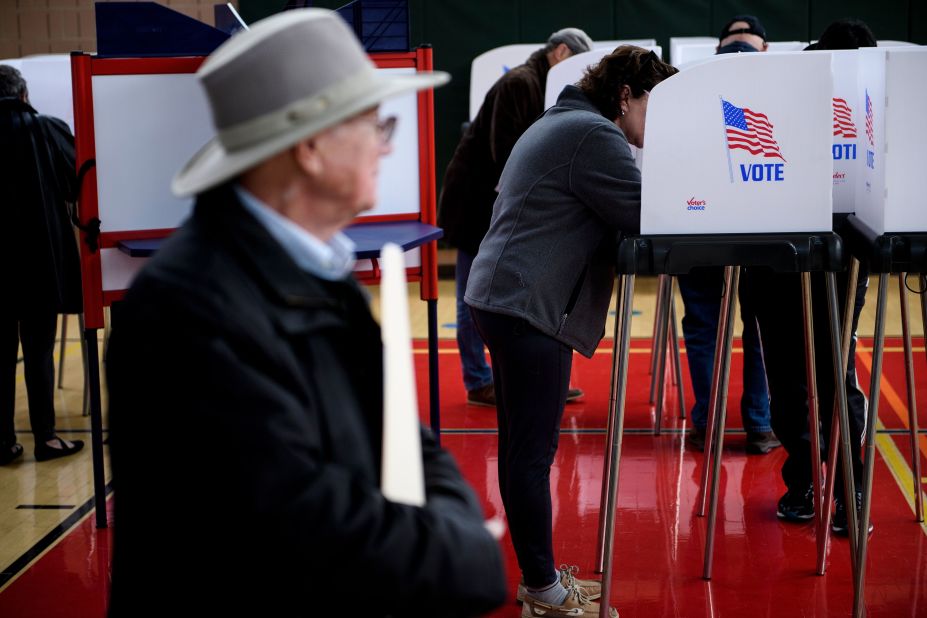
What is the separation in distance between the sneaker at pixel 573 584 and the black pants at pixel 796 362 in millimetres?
887

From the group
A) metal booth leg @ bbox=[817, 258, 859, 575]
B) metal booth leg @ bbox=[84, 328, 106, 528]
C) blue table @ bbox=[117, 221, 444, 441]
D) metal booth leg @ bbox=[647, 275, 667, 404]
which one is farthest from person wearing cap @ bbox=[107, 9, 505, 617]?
metal booth leg @ bbox=[647, 275, 667, 404]

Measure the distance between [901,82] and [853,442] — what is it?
1.25 m

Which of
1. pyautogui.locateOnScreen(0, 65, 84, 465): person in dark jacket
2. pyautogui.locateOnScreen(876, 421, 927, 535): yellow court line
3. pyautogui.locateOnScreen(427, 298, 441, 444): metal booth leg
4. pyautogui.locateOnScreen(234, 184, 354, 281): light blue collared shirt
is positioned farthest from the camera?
pyautogui.locateOnScreen(0, 65, 84, 465): person in dark jacket

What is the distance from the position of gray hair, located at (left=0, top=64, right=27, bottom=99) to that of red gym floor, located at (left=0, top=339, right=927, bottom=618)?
163 centimetres

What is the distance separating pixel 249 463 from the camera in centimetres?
102

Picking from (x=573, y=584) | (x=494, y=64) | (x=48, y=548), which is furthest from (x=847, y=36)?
(x=494, y=64)

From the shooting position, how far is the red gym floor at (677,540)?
297 centimetres

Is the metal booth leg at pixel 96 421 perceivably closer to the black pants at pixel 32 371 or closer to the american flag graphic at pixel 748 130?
the black pants at pixel 32 371

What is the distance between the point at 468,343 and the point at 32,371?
6.03ft

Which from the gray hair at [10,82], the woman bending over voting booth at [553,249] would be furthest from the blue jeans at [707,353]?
the gray hair at [10,82]

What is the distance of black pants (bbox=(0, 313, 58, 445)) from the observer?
4293 mm

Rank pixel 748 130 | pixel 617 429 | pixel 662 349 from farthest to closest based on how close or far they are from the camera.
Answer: pixel 662 349, pixel 617 429, pixel 748 130

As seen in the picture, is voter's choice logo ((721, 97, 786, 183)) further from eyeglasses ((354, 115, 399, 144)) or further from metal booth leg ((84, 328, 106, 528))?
metal booth leg ((84, 328, 106, 528))

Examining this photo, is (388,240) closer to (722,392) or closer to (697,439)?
(722,392)
